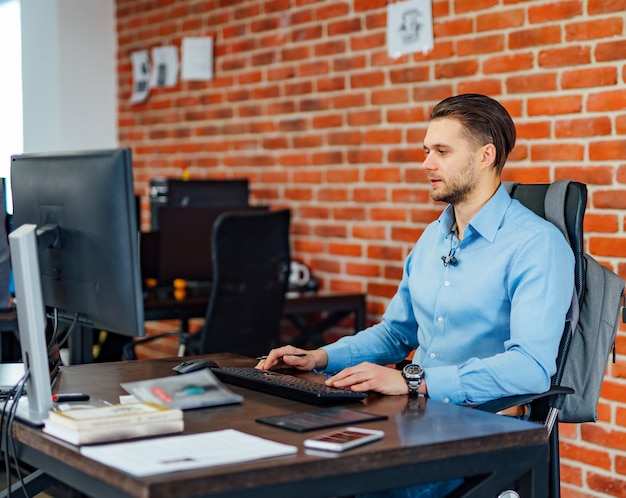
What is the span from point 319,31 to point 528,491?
3.08m

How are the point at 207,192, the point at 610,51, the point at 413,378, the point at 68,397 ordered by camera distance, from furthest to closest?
the point at 207,192 → the point at 610,51 → the point at 413,378 → the point at 68,397

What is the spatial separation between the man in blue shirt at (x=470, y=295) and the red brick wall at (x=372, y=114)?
0.90 meters

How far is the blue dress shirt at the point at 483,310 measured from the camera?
84.8 inches

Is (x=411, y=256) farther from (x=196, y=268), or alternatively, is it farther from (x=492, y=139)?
(x=196, y=268)

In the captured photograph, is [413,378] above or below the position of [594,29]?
below

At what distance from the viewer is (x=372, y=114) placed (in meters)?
4.21

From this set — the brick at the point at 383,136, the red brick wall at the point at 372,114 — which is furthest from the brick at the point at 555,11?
the brick at the point at 383,136

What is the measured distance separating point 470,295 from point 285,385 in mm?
576

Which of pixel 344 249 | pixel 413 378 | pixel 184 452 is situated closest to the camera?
pixel 184 452

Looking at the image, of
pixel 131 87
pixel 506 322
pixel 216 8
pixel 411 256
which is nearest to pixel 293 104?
pixel 216 8

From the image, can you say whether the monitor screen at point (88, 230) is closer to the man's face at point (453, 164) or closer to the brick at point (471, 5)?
the man's face at point (453, 164)

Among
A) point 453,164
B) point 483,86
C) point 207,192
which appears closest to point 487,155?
point 453,164

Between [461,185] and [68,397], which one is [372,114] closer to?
[461,185]

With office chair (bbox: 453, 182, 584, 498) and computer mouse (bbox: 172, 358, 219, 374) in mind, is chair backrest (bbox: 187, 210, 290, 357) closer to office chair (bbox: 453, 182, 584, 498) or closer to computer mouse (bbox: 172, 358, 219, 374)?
computer mouse (bbox: 172, 358, 219, 374)
